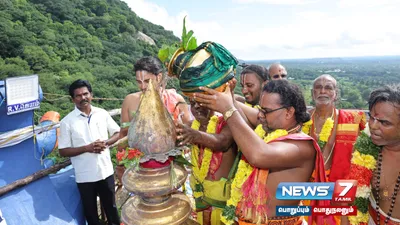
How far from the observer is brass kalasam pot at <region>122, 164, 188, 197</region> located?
1156 millimetres

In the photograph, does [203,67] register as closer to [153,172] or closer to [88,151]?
[153,172]

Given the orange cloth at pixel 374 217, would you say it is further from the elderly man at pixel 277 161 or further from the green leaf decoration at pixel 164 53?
the green leaf decoration at pixel 164 53

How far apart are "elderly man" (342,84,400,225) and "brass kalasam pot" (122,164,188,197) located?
5.09ft

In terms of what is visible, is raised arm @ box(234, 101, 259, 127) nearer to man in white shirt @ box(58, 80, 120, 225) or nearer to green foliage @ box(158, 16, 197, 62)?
green foliage @ box(158, 16, 197, 62)

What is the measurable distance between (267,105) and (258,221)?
2.65 feet

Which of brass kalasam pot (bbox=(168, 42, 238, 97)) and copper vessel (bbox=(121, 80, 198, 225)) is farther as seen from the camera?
brass kalasam pot (bbox=(168, 42, 238, 97))

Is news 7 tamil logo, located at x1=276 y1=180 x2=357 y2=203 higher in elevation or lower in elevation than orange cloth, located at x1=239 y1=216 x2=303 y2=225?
higher

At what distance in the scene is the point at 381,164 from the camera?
7.40ft

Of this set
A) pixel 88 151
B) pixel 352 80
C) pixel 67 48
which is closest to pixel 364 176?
pixel 88 151

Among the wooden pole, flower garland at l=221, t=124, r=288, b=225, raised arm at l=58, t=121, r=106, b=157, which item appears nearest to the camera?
flower garland at l=221, t=124, r=288, b=225

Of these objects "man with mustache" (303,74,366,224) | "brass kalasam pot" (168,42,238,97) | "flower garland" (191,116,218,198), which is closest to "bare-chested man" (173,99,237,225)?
"flower garland" (191,116,218,198)

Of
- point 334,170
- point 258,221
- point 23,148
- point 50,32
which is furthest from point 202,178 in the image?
point 50,32

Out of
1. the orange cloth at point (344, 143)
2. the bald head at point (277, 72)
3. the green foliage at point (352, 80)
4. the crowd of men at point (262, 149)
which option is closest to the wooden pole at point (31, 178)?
the crowd of men at point (262, 149)

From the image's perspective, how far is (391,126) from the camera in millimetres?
1960
